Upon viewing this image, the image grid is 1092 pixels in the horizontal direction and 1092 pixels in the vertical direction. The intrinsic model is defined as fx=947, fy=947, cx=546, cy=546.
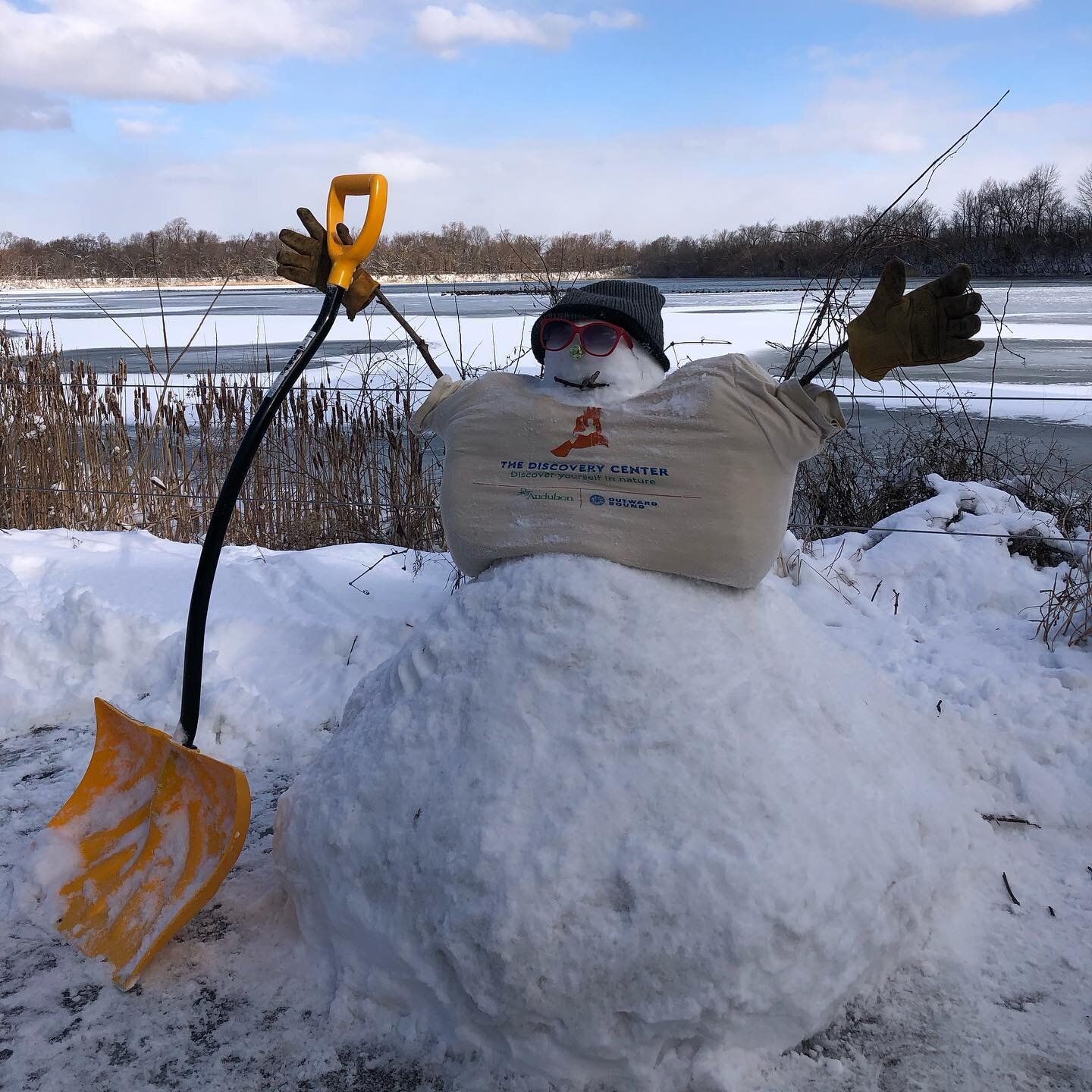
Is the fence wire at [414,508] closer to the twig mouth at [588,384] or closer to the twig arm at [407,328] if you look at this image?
the twig arm at [407,328]

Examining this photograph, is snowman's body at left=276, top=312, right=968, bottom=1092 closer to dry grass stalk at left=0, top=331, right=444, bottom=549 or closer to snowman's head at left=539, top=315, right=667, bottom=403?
snowman's head at left=539, top=315, right=667, bottom=403

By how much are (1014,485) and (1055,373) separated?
5.65 m

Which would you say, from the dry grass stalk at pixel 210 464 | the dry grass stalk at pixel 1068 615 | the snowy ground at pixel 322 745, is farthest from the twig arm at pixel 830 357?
the dry grass stalk at pixel 210 464

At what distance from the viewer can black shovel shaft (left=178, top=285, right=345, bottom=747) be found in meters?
2.19

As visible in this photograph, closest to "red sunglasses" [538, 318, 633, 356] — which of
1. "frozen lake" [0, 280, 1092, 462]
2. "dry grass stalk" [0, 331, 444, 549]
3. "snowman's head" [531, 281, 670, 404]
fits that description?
"snowman's head" [531, 281, 670, 404]

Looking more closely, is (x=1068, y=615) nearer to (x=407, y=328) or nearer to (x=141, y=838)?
(x=407, y=328)

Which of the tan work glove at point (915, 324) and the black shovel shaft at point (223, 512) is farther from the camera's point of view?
the black shovel shaft at point (223, 512)

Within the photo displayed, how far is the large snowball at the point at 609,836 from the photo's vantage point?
62.7 inches

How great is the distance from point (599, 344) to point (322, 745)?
5.05 ft

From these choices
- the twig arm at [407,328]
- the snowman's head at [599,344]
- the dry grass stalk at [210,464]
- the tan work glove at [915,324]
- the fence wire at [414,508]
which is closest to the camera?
the tan work glove at [915,324]

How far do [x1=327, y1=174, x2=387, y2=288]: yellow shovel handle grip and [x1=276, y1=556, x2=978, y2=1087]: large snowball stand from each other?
2.86 ft

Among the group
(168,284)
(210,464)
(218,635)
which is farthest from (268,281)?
(168,284)

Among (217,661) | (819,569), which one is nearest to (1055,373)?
(819,569)

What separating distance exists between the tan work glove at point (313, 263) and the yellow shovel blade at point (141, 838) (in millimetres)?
1160
